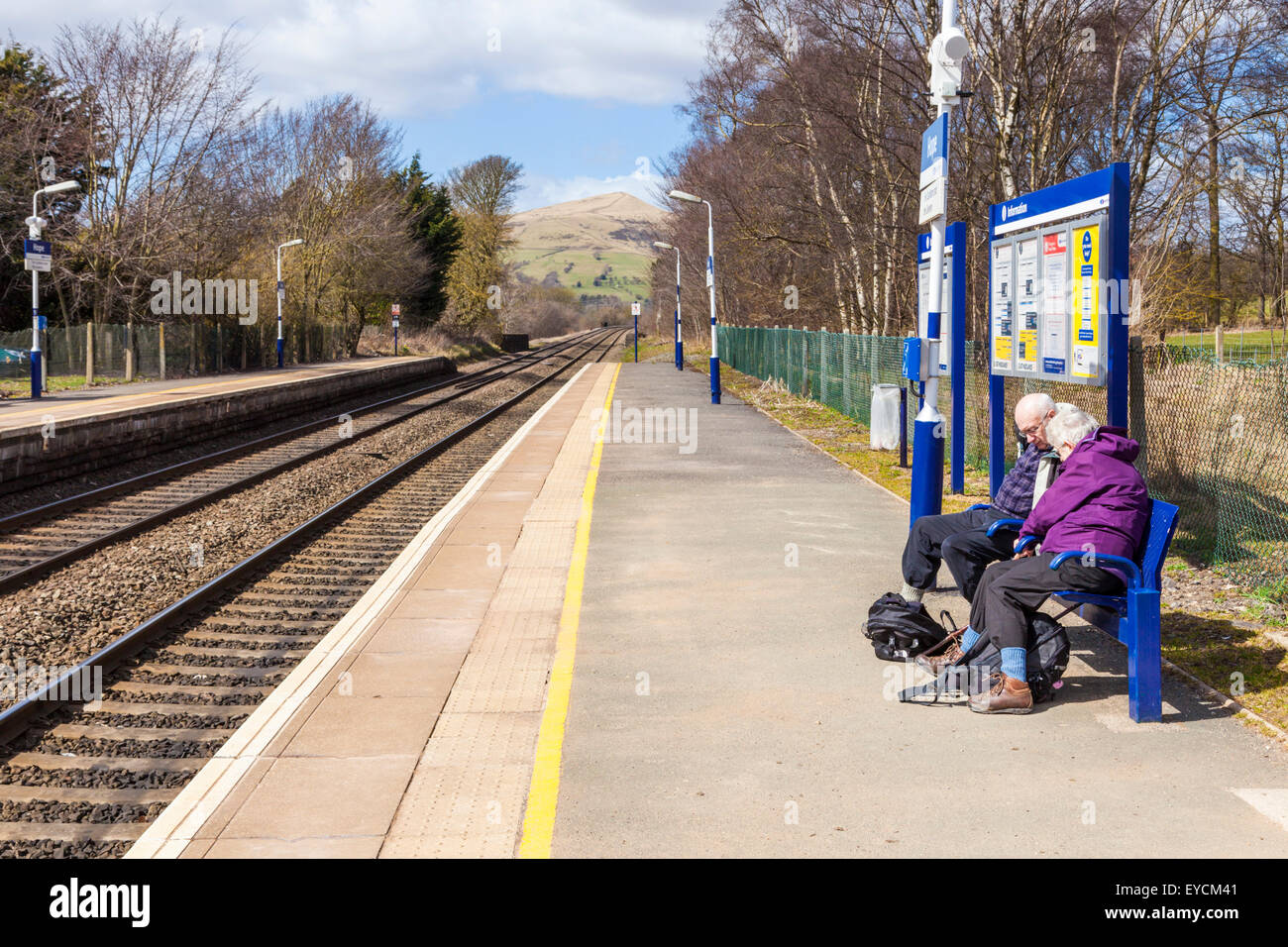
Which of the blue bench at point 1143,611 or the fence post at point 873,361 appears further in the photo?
the fence post at point 873,361

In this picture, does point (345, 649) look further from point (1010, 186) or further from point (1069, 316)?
point (1010, 186)

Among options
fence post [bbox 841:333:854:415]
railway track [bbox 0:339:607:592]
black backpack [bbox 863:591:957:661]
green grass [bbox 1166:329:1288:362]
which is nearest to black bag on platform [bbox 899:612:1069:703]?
black backpack [bbox 863:591:957:661]

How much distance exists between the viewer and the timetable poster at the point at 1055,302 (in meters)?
8.94

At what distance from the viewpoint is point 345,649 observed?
720cm

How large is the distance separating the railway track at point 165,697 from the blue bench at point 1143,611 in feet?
14.9

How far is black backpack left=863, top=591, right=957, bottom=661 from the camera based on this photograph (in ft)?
22.3

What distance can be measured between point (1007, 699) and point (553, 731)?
7.29 feet

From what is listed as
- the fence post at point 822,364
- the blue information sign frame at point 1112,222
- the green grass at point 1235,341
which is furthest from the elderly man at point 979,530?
the green grass at point 1235,341

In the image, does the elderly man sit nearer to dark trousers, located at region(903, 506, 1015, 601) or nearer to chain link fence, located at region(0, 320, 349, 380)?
dark trousers, located at region(903, 506, 1015, 601)

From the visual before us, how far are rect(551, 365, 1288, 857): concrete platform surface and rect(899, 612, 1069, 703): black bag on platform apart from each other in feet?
0.33

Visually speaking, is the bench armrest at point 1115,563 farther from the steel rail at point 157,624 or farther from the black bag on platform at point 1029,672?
the steel rail at point 157,624
